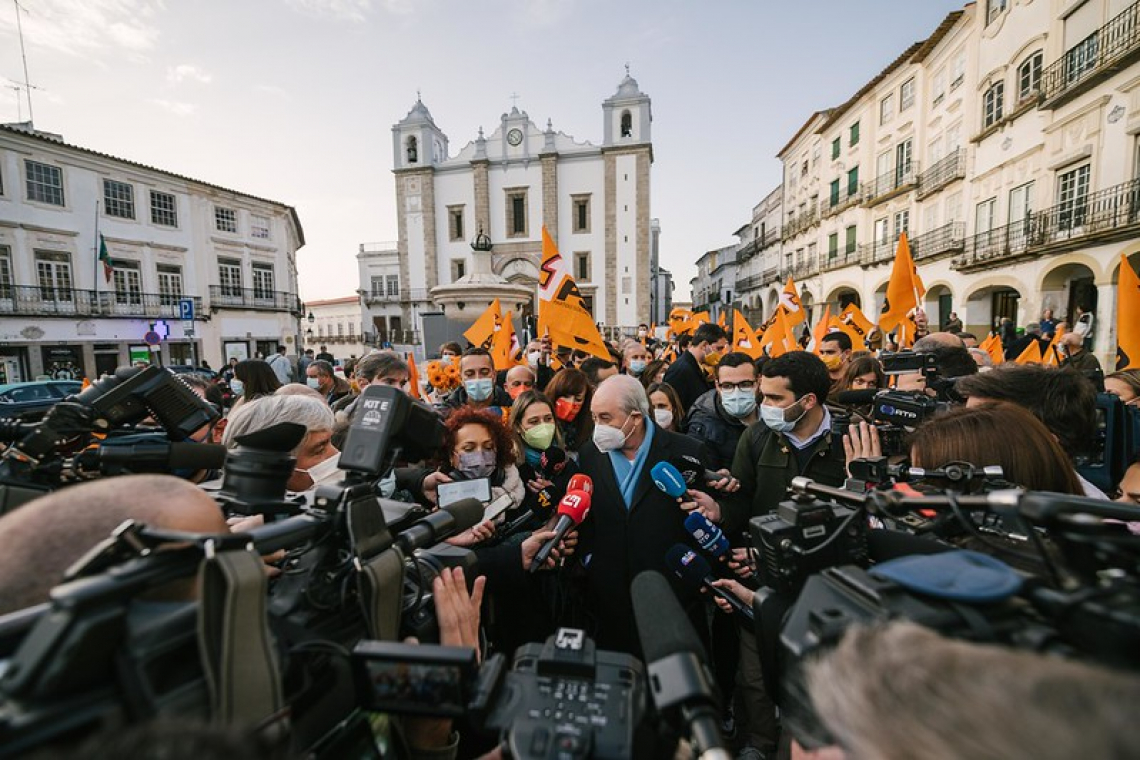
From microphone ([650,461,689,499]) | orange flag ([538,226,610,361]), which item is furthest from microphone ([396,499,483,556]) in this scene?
orange flag ([538,226,610,361])

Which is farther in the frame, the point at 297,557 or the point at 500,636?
the point at 500,636

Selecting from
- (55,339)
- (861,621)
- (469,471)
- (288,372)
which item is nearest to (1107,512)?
(861,621)

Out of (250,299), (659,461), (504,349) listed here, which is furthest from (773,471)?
(250,299)

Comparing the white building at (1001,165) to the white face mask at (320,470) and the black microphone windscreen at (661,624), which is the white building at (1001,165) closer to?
the black microphone windscreen at (661,624)

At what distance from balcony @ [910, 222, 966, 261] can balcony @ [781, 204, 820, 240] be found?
9.34m

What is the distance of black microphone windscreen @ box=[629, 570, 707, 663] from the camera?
3.05 feet

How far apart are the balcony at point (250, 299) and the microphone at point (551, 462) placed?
96.1 ft

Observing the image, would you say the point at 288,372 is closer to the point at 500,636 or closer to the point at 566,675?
the point at 500,636

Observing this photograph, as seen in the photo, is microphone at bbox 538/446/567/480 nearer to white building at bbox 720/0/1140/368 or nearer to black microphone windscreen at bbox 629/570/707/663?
black microphone windscreen at bbox 629/570/707/663

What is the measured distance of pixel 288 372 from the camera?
12.5 meters

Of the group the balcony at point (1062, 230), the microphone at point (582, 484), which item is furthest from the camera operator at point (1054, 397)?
the balcony at point (1062, 230)

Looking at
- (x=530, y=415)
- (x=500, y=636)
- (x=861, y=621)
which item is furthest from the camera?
(x=530, y=415)

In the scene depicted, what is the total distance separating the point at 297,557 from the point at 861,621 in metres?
1.25

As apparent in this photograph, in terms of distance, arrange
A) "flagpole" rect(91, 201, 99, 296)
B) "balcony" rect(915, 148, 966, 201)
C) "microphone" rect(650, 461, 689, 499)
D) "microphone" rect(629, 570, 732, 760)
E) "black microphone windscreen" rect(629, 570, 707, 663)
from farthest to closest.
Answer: "flagpole" rect(91, 201, 99, 296) → "balcony" rect(915, 148, 966, 201) → "microphone" rect(650, 461, 689, 499) → "black microphone windscreen" rect(629, 570, 707, 663) → "microphone" rect(629, 570, 732, 760)
